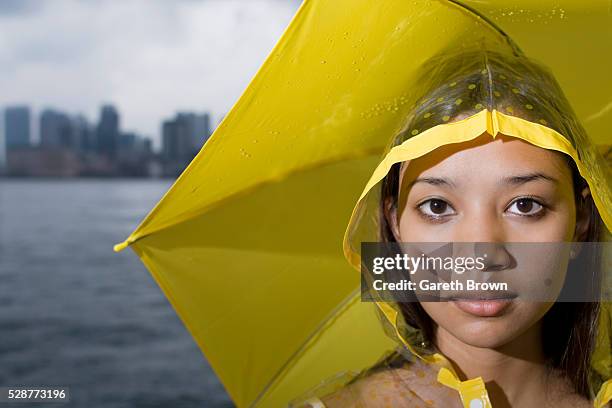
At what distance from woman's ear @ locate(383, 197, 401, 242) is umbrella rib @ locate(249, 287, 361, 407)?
1.36 feet

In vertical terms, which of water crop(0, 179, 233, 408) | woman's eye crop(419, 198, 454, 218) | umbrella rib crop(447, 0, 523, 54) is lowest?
water crop(0, 179, 233, 408)

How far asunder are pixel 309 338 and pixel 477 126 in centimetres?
81

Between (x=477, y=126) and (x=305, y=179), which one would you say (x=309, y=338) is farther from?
(x=477, y=126)

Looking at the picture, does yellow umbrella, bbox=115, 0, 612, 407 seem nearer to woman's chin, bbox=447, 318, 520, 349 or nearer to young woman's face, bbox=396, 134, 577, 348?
young woman's face, bbox=396, 134, 577, 348

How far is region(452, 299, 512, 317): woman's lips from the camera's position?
4.31 feet

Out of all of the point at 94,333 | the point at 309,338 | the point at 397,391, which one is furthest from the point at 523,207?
the point at 94,333

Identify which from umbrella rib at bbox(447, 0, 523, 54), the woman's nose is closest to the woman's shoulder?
the woman's nose

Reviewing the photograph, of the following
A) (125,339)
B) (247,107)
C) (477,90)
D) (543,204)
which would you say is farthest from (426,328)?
(125,339)

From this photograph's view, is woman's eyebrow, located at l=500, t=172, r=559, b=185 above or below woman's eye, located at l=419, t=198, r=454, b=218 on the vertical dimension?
above

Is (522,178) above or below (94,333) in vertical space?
above

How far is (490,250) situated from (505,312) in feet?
0.42

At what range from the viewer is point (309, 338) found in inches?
74.6

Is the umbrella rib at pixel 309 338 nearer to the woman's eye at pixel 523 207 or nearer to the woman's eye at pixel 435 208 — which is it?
the woman's eye at pixel 435 208

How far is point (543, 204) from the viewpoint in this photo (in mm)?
1300
